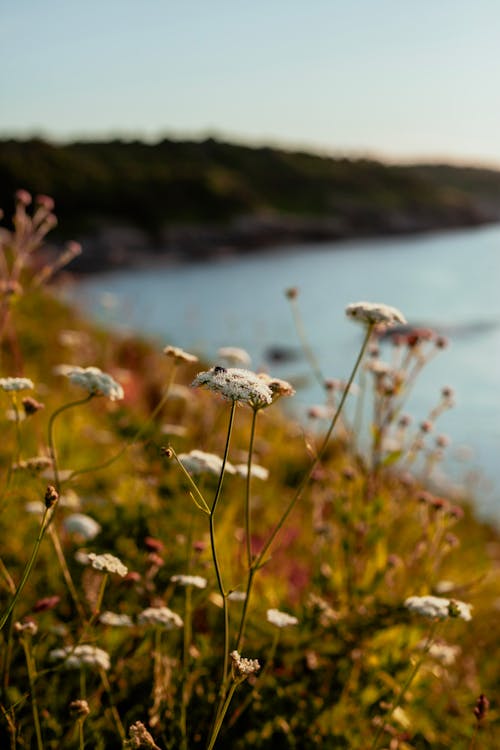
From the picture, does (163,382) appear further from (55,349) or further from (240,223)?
(240,223)

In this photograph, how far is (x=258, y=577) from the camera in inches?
135

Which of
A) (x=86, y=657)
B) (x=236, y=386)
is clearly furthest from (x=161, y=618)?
(x=236, y=386)

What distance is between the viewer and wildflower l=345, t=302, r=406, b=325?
2086 millimetres

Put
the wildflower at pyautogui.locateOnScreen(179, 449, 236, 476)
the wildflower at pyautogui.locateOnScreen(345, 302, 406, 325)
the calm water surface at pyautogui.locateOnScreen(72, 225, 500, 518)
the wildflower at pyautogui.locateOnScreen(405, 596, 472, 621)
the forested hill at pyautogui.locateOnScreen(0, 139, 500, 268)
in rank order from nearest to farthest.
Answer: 1. the wildflower at pyautogui.locateOnScreen(405, 596, 472, 621)
2. the wildflower at pyautogui.locateOnScreen(345, 302, 406, 325)
3. the wildflower at pyautogui.locateOnScreen(179, 449, 236, 476)
4. the calm water surface at pyautogui.locateOnScreen(72, 225, 500, 518)
5. the forested hill at pyautogui.locateOnScreen(0, 139, 500, 268)

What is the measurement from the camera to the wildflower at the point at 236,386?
1567 mm

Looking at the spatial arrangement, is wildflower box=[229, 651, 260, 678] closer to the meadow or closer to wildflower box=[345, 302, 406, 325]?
the meadow

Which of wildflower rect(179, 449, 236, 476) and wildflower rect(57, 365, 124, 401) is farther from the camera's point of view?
wildflower rect(179, 449, 236, 476)

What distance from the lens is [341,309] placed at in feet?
78.1

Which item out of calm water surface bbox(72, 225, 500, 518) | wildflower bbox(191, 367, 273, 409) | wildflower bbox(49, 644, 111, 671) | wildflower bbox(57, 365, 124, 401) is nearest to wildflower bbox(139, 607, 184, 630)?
wildflower bbox(49, 644, 111, 671)

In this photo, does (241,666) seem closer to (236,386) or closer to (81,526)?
(236,386)

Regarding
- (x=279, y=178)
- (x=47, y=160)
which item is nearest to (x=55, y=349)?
(x=47, y=160)

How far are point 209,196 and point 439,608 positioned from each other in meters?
59.1

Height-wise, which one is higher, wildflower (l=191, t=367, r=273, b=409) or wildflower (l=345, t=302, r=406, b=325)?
wildflower (l=345, t=302, r=406, b=325)

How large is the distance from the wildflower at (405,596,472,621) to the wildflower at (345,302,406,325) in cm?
74
